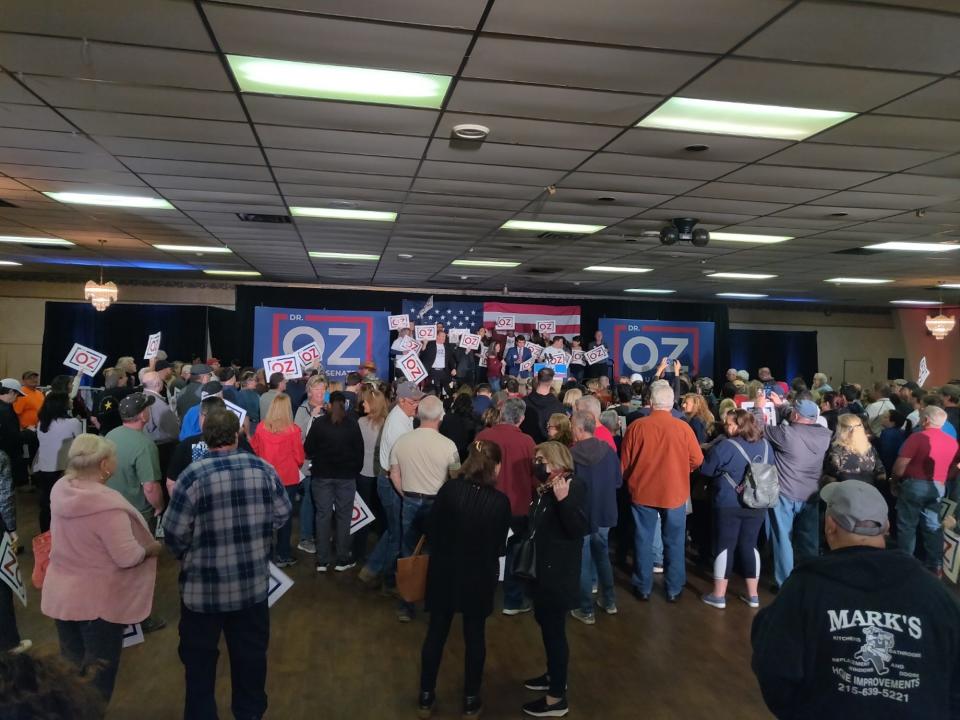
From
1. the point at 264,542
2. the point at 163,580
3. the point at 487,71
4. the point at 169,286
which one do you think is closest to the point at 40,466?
the point at 163,580

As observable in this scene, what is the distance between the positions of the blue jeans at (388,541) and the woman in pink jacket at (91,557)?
7.46 feet

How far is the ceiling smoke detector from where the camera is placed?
4309 millimetres

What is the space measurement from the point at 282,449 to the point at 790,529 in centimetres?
416

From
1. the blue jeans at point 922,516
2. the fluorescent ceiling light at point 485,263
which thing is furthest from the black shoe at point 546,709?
the fluorescent ceiling light at point 485,263

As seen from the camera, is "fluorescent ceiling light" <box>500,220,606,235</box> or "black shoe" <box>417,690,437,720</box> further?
"fluorescent ceiling light" <box>500,220,606,235</box>

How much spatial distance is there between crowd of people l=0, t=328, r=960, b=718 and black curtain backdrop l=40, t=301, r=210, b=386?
294 inches

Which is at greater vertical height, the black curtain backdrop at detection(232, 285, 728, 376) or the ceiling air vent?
the ceiling air vent

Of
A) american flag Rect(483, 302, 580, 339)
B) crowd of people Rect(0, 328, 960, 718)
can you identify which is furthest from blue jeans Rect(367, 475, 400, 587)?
american flag Rect(483, 302, 580, 339)

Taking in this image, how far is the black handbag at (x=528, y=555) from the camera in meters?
3.52

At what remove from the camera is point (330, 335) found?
46.1 feet

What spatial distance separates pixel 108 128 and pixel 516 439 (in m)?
3.43

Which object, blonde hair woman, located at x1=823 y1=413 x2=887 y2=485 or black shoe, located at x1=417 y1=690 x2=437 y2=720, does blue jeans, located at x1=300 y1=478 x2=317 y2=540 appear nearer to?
black shoe, located at x1=417 y1=690 x2=437 y2=720

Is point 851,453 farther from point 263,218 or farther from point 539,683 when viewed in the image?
→ point 263,218

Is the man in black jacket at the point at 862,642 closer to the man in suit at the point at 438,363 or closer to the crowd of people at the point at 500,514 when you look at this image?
the crowd of people at the point at 500,514
